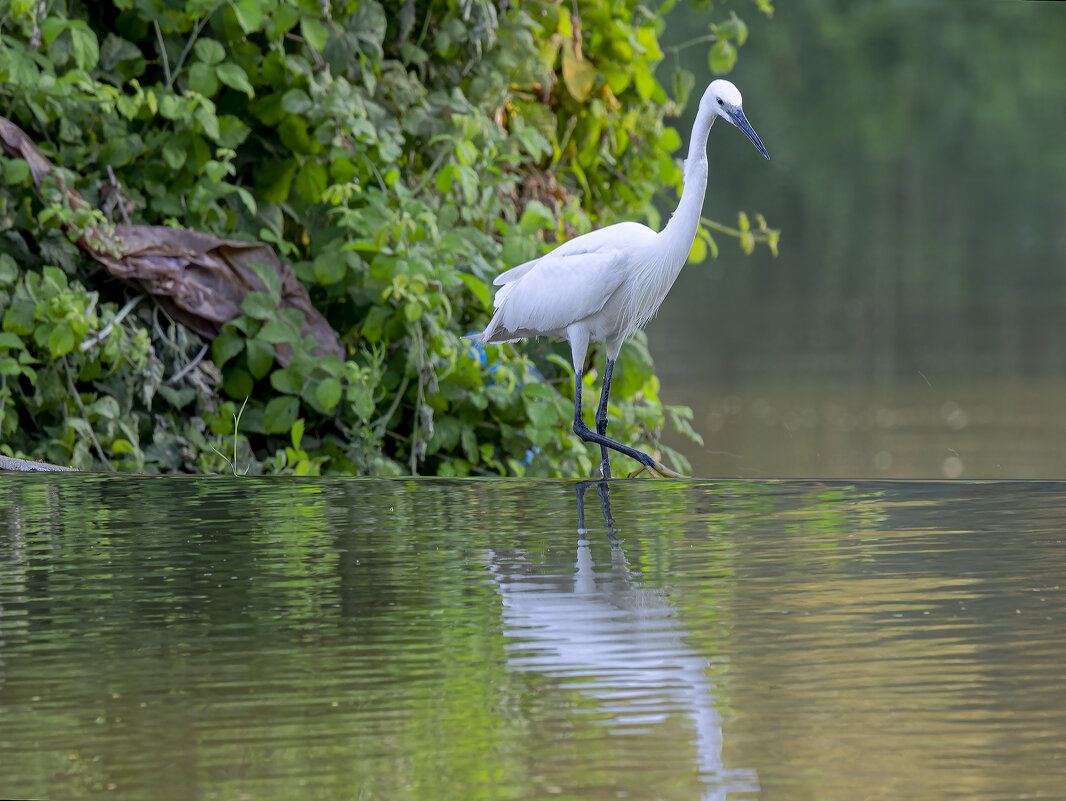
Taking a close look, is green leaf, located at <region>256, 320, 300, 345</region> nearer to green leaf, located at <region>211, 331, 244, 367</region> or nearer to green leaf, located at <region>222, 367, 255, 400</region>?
A: green leaf, located at <region>211, 331, 244, 367</region>

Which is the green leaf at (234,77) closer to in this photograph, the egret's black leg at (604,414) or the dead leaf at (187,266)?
the dead leaf at (187,266)

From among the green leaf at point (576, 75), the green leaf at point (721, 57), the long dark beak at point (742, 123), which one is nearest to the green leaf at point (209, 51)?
the green leaf at point (576, 75)

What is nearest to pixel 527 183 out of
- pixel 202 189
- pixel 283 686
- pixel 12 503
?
pixel 202 189

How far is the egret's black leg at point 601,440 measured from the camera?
3.46 metres

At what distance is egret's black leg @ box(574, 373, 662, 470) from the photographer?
346 centimetres

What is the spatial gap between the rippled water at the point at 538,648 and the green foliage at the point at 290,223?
55.1 inches

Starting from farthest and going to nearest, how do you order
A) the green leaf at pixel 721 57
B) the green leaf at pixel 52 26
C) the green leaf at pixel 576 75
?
1. the green leaf at pixel 721 57
2. the green leaf at pixel 576 75
3. the green leaf at pixel 52 26

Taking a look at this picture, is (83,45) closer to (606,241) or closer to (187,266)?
(187,266)

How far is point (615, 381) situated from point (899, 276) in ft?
20.4

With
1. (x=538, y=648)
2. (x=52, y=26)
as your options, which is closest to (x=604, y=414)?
(x=52, y=26)

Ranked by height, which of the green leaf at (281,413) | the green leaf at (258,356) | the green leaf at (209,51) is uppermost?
the green leaf at (209,51)

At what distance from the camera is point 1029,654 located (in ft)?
5.14

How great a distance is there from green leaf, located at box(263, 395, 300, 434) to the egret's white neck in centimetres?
106

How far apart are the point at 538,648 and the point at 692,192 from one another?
206 cm
